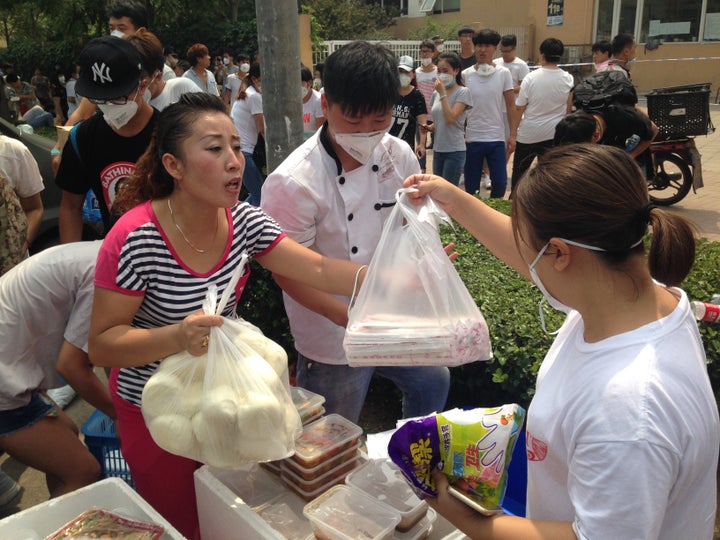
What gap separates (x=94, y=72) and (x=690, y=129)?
6.93 metres

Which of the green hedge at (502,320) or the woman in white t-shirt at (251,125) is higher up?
the woman in white t-shirt at (251,125)

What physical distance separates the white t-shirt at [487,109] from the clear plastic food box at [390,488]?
579 cm

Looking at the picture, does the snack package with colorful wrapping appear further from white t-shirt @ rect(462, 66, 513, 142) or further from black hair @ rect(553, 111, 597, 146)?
white t-shirt @ rect(462, 66, 513, 142)

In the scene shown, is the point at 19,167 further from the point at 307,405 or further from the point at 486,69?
the point at 486,69

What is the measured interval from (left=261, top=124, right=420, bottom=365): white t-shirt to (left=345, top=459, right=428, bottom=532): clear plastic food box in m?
0.74

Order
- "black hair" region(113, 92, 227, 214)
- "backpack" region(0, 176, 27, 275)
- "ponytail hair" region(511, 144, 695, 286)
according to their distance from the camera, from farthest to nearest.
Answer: "backpack" region(0, 176, 27, 275) → "black hair" region(113, 92, 227, 214) → "ponytail hair" region(511, 144, 695, 286)

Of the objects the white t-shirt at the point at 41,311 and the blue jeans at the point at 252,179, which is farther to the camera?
the blue jeans at the point at 252,179

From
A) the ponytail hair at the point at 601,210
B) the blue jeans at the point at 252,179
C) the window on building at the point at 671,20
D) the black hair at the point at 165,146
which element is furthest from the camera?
the window on building at the point at 671,20

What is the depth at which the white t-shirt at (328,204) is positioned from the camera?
7.53 feet

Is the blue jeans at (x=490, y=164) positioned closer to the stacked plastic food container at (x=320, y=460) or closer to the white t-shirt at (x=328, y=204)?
the white t-shirt at (x=328, y=204)

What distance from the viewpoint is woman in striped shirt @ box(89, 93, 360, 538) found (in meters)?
1.83

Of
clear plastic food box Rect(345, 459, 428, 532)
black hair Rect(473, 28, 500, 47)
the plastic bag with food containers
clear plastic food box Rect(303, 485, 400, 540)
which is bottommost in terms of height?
clear plastic food box Rect(345, 459, 428, 532)

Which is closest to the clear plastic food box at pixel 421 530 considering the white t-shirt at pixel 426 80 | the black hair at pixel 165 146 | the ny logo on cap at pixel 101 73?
the black hair at pixel 165 146

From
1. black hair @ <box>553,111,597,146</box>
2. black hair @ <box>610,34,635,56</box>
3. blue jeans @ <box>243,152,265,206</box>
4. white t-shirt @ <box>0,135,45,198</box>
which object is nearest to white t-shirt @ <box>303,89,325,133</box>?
blue jeans @ <box>243,152,265,206</box>
